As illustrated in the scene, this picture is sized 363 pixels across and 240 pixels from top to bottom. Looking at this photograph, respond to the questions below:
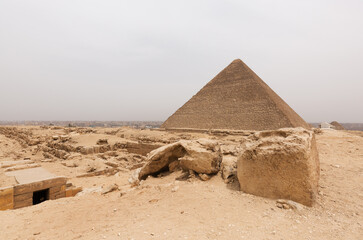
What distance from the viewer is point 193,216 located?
2.31 meters

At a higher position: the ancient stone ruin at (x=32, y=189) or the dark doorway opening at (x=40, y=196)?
the ancient stone ruin at (x=32, y=189)

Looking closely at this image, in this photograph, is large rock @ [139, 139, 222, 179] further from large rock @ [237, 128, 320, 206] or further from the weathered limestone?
the weathered limestone

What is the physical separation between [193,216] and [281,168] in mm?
1399

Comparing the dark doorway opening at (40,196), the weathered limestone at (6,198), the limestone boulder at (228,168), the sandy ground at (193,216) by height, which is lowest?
the dark doorway opening at (40,196)

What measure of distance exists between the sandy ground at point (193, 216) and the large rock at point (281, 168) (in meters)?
0.16

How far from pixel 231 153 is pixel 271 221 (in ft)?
8.16

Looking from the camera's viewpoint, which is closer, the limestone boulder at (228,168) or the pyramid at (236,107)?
the limestone boulder at (228,168)

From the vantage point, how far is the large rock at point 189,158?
3682 millimetres

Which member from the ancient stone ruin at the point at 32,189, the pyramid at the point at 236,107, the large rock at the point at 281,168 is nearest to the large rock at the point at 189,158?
the large rock at the point at 281,168

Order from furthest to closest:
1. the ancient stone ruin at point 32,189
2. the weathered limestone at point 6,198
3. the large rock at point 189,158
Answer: the ancient stone ruin at point 32,189 < the weathered limestone at point 6,198 < the large rock at point 189,158

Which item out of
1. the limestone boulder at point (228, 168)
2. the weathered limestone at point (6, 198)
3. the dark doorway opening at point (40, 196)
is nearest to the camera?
the limestone boulder at point (228, 168)

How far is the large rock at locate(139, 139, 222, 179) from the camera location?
3.68 meters

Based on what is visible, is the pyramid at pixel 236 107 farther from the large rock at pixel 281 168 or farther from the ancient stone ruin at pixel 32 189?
the ancient stone ruin at pixel 32 189

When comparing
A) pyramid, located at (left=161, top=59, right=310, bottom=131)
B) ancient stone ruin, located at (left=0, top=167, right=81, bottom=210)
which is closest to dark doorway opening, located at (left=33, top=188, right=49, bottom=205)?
ancient stone ruin, located at (left=0, top=167, right=81, bottom=210)
